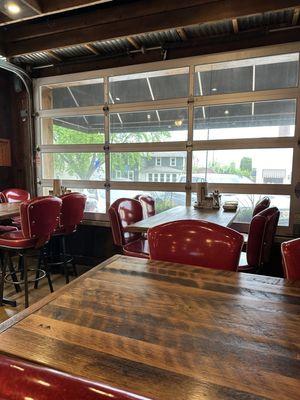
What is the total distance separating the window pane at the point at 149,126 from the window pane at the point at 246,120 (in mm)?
217

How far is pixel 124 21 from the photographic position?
2.93 metres

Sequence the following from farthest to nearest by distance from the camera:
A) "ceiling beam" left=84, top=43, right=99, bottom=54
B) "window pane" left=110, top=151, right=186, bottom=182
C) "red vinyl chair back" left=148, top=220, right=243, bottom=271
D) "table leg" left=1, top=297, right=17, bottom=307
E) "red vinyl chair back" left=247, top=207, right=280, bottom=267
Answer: "window pane" left=110, top=151, right=186, bottom=182
"ceiling beam" left=84, top=43, right=99, bottom=54
"table leg" left=1, top=297, right=17, bottom=307
"red vinyl chair back" left=247, top=207, right=280, bottom=267
"red vinyl chair back" left=148, top=220, right=243, bottom=271

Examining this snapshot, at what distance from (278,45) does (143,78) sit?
1.57 meters

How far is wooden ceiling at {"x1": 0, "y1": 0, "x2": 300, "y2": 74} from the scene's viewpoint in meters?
2.53

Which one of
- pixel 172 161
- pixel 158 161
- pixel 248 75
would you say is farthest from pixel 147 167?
pixel 248 75

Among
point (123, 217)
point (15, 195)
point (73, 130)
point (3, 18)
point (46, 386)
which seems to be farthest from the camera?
point (73, 130)

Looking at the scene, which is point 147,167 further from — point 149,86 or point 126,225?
point 126,225

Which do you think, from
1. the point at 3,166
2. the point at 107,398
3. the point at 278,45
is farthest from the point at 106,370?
the point at 3,166

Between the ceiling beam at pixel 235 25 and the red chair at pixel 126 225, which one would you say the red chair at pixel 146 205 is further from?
the ceiling beam at pixel 235 25

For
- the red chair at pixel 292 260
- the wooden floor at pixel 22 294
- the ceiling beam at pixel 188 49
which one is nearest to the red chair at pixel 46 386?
the red chair at pixel 292 260

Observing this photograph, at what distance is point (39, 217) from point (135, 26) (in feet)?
7.22

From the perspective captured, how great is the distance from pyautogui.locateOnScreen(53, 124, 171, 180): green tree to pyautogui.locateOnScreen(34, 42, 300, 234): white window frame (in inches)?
2.9

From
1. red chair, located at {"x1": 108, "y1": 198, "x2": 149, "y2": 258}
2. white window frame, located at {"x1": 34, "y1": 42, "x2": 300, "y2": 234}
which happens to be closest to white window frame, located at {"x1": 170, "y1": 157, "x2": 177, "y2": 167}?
white window frame, located at {"x1": 34, "y1": 42, "x2": 300, "y2": 234}

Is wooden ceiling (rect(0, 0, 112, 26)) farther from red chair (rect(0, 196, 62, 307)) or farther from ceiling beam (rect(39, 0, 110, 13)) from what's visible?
red chair (rect(0, 196, 62, 307))
